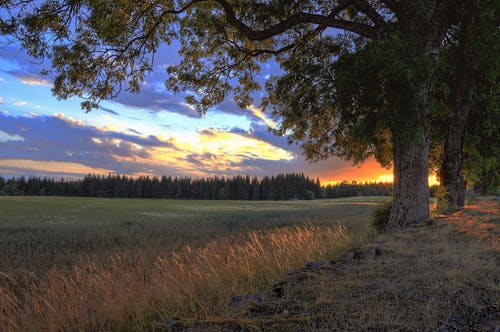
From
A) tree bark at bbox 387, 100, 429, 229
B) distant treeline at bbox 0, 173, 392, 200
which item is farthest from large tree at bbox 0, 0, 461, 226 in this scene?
distant treeline at bbox 0, 173, 392, 200

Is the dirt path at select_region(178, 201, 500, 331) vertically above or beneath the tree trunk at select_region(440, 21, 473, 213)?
beneath

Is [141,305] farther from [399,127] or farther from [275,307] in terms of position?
[399,127]

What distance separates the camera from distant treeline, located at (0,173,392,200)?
11906cm

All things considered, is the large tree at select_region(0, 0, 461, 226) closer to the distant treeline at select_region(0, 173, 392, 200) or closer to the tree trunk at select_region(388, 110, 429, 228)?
the tree trunk at select_region(388, 110, 429, 228)

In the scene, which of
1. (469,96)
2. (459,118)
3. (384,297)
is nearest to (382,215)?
(459,118)

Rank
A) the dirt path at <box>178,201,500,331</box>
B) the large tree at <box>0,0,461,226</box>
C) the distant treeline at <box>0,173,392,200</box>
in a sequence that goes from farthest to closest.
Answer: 1. the distant treeline at <box>0,173,392,200</box>
2. the large tree at <box>0,0,461,226</box>
3. the dirt path at <box>178,201,500,331</box>

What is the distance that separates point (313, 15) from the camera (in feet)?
39.8

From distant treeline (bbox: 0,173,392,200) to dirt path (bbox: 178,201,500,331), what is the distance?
403 feet

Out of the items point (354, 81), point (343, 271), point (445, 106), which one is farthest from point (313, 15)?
point (343, 271)

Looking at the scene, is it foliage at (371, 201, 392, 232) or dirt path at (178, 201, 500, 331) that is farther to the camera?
Result: foliage at (371, 201, 392, 232)

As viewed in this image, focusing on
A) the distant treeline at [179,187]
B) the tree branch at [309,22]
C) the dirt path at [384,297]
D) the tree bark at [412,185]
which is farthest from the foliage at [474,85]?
the distant treeline at [179,187]

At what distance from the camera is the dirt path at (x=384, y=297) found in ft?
10.0

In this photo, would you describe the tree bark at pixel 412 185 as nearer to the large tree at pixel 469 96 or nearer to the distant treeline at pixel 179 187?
the large tree at pixel 469 96

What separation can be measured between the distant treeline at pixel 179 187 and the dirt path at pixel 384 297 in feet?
403
